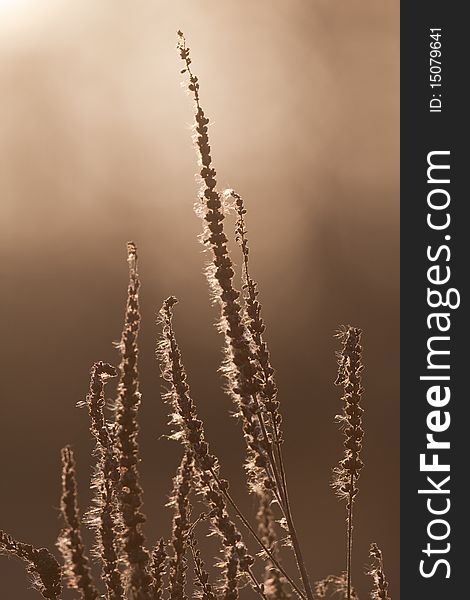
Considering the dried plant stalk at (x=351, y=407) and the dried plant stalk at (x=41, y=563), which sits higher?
the dried plant stalk at (x=351, y=407)

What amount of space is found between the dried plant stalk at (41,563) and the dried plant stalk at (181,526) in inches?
19.3

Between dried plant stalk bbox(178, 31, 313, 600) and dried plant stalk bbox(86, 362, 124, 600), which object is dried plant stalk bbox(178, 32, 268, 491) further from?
dried plant stalk bbox(86, 362, 124, 600)

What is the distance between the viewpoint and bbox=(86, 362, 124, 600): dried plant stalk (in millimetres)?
2594

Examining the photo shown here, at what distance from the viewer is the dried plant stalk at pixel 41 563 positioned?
2.46 metres

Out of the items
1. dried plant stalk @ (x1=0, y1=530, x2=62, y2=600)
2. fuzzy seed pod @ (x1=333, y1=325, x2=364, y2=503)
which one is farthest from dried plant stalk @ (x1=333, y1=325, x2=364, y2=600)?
dried plant stalk @ (x1=0, y1=530, x2=62, y2=600)

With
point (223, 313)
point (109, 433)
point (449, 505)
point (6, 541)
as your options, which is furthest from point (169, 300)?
point (449, 505)

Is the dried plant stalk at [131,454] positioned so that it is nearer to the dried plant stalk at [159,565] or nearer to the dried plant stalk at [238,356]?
the dried plant stalk at [238,356]

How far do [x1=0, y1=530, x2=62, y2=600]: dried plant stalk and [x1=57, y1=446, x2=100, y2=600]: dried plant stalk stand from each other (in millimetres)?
255

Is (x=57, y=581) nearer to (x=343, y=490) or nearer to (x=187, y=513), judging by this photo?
(x=187, y=513)

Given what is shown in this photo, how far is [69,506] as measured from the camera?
2215 mm

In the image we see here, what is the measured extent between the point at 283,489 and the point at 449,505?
9.12 ft

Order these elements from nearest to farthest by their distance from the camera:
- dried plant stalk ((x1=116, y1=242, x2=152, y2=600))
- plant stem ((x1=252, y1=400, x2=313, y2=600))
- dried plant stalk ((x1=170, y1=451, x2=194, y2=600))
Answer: dried plant stalk ((x1=116, y1=242, x2=152, y2=600)) → plant stem ((x1=252, y1=400, x2=313, y2=600)) → dried plant stalk ((x1=170, y1=451, x2=194, y2=600))

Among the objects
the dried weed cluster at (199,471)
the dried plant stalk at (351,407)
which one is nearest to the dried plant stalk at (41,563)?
the dried weed cluster at (199,471)

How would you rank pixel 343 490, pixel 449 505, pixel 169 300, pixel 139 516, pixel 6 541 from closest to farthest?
pixel 139 516
pixel 6 541
pixel 169 300
pixel 343 490
pixel 449 505
